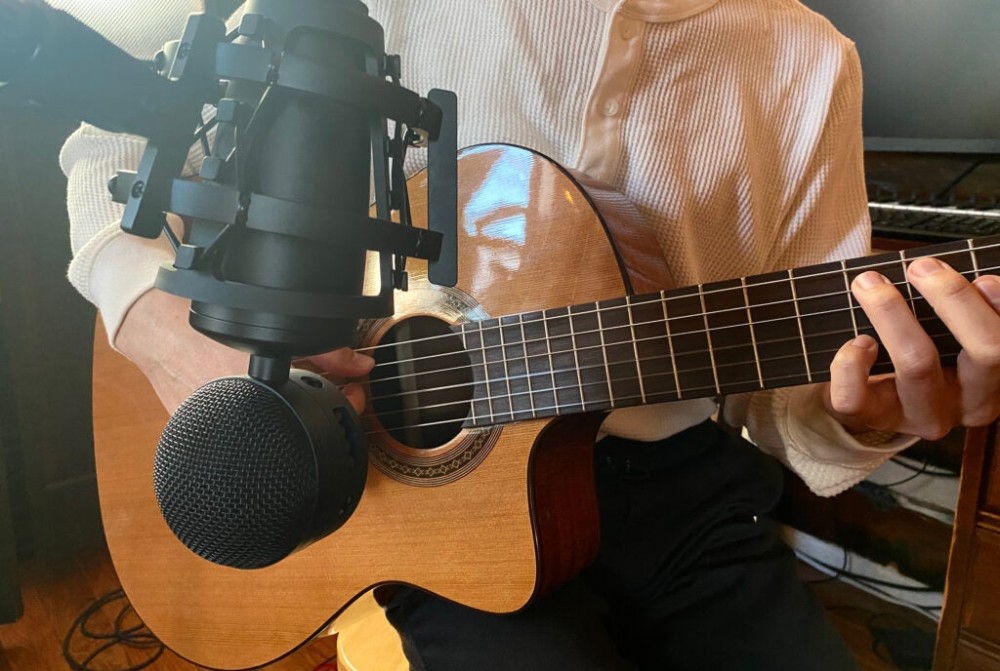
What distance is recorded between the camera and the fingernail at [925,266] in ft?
1.65

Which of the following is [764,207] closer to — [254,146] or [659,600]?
[659,600]

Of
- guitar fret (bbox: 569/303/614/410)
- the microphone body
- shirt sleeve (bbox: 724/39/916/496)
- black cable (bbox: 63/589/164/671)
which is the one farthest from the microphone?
black cable (bbox: 63/589/164/671)

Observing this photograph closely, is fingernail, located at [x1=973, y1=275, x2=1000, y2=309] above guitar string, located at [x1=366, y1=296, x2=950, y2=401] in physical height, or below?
above

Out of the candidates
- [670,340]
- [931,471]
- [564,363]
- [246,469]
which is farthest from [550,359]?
[931,471]

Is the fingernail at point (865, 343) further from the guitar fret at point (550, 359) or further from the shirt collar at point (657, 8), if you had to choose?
the shirt collar at point (657, 8)

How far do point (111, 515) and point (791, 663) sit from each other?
0.83 meters

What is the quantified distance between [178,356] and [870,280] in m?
0.67

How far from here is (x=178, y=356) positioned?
2.47 feet

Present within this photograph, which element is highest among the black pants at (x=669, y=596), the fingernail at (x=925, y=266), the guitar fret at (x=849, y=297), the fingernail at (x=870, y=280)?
the fingernail at (x=925, y=266)

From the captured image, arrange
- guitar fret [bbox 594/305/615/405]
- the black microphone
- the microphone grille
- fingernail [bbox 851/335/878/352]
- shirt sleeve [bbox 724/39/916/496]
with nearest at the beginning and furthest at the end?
the black microphone → the microphone grille → fingernail [bbox 851/335/878/352] → guitar fret [bbox 594/305/615/405] → shirt sleeve [bbox 724/39/916/496]

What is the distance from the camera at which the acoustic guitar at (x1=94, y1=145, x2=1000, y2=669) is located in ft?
1.92

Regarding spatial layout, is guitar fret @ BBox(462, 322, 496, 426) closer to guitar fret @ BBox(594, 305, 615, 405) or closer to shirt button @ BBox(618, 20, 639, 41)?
guitar fret @ BBox(594, 305, 615, 405)

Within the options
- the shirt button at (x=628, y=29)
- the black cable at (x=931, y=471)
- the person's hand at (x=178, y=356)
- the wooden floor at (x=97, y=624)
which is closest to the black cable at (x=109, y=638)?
the wooden floor at (x=97, y=624)

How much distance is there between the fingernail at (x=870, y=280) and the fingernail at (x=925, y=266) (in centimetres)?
2
